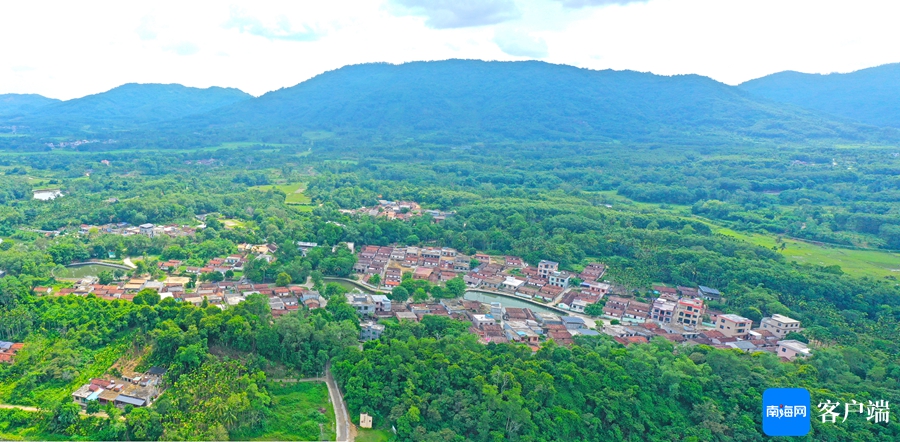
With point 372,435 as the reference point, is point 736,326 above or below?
above

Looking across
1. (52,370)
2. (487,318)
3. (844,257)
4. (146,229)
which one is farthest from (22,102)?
(844,257)

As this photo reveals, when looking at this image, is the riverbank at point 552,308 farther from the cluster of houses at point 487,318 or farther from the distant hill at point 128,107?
the distant hill at point 128,107

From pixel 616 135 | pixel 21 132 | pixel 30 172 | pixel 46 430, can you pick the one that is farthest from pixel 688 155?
pixel 21 132

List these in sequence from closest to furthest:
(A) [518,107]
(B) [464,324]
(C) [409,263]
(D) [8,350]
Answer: (D) [8,350] → (B) [464,324] → (C) [409,263] → (A) [518,107]

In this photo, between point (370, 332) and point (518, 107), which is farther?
point (518, 107)

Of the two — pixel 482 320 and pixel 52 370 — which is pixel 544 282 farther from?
pixel 52 370

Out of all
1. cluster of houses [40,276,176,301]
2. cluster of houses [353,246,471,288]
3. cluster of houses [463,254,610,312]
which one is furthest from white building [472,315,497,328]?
cluster of houses [40,276,176,301]
